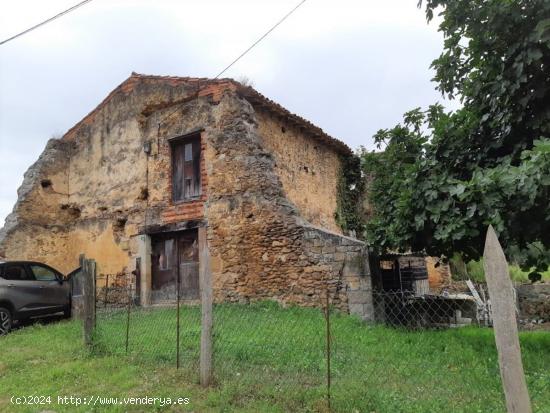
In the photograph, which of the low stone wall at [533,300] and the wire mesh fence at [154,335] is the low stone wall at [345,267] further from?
the low stone wall at [533,300]

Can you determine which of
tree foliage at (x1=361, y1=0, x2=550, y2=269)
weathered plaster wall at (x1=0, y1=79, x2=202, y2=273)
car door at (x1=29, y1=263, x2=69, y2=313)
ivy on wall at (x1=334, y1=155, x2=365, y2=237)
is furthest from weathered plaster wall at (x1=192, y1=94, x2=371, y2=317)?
ivy on wall at (x1=334, y1=155, x2=365, y2=237)

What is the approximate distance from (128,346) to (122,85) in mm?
9457

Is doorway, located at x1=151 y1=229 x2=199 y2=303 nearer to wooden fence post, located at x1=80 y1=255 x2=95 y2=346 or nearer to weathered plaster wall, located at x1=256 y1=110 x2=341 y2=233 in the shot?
weathered plaster wall, located at x1=256 y1=110 x2=341 y2=233

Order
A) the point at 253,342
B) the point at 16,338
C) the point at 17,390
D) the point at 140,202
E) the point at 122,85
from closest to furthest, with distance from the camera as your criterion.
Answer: the point at 17,390 < the point at 253,342 < the point at 16,338 < the point at 140,202 < the point at 122,85

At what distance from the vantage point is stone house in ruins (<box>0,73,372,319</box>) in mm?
9766

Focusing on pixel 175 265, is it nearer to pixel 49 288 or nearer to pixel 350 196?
pixel 49 288

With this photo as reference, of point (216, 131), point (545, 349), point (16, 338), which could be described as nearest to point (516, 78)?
point (545, 349)

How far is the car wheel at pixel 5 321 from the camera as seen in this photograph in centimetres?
927

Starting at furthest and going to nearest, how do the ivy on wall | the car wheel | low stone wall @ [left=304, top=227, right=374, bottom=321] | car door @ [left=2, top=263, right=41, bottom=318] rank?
the ivy on wall < car door @ [left=2, top=263, right=41, bottom=318] < the car wheel < low stone wall @ [left=304, top=227, right=374, bottom=321]

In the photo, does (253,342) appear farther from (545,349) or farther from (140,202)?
(140,202)

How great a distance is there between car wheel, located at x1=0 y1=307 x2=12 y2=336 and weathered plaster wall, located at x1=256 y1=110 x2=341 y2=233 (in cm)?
680

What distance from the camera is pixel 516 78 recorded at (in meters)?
5.77

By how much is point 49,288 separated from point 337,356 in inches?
307

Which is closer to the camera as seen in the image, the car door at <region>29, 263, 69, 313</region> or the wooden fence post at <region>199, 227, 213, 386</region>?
the wooden fence post at <region>199, 227, 213, 386</region>
